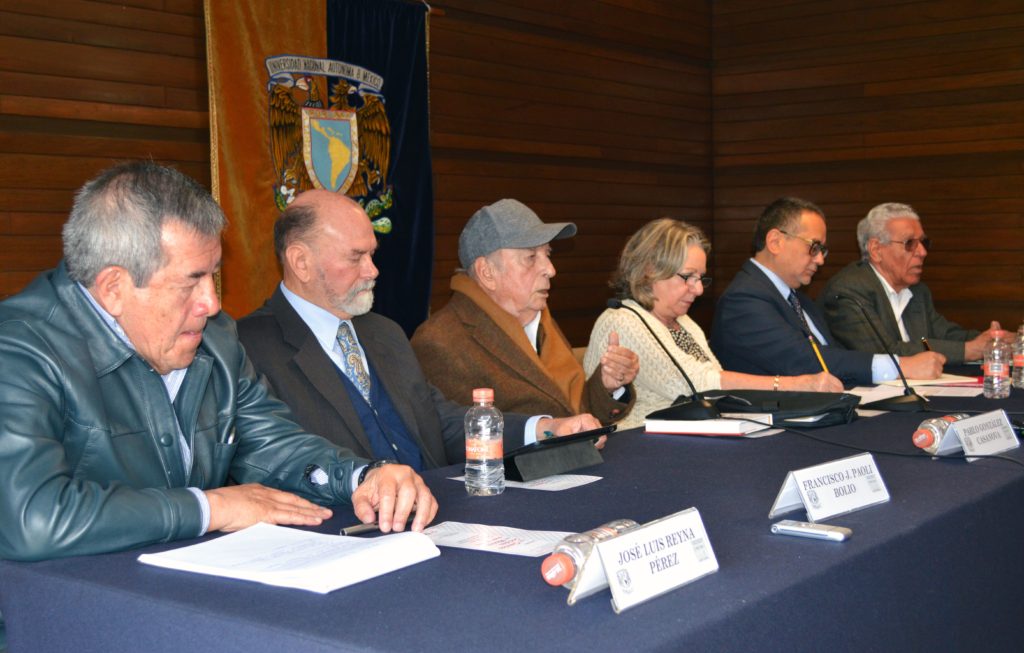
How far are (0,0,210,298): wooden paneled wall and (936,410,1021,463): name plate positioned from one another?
3.05 metres

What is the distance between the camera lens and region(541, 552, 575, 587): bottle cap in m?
1.32

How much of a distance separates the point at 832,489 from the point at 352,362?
4.45 feet

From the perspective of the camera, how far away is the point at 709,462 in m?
2.29

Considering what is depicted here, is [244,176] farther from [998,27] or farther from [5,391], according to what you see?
[998,27]

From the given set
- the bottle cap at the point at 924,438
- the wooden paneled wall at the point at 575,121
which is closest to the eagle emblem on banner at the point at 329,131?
the wooden paneled wall at the point at 575,121

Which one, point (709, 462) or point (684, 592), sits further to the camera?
point (709, 462)

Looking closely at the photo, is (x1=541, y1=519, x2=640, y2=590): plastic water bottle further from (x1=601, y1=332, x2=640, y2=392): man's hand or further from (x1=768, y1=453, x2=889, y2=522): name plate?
(x1=601, y1=332, x2=640, y2=392): man's hand

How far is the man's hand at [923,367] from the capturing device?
389 centimetres

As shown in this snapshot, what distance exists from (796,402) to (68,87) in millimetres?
2778

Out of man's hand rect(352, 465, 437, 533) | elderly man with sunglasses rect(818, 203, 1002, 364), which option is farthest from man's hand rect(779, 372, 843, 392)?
man's hand rect(352, 465, 437, 533)

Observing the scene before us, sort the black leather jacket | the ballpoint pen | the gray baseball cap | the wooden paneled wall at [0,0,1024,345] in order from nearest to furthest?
the black leather jacket
the gray baseball cap
the ballpoint pen
the wooden paneled wall at [0,0,1024,345]

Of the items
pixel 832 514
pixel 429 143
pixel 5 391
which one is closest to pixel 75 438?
pixel 5 391

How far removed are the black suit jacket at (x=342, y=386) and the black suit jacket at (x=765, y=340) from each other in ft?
5.75

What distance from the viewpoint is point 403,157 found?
4902 mm
